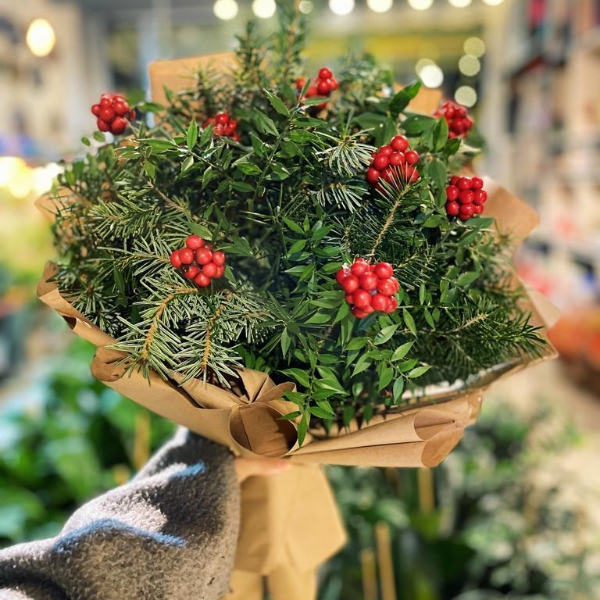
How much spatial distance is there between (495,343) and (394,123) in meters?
0.22

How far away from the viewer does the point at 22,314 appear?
3.88 m

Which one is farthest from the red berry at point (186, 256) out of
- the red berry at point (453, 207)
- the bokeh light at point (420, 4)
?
the bokeh light at point (420, 4)

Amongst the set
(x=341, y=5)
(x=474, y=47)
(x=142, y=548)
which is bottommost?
(x=142, y=548)

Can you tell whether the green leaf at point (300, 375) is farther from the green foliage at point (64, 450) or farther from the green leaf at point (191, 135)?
the green foliage at point (64, 450)

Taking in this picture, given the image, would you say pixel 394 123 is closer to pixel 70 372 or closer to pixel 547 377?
pixel 70 372

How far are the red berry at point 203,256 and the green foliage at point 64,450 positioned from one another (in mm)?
964

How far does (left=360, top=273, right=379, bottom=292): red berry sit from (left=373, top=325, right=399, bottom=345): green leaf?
6 centimetres

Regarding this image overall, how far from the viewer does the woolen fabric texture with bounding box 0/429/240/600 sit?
0.48 metres

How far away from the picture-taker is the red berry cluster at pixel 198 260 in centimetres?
44

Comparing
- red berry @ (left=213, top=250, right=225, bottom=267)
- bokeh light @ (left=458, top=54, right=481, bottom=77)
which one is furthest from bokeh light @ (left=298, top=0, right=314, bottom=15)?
bokeh light @ (left=458, top=54, right=481, bottom=77)

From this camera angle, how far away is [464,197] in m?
0.50

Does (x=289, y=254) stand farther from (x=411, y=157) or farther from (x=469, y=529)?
(x=469, y=529)

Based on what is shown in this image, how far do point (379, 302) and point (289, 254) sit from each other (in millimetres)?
91

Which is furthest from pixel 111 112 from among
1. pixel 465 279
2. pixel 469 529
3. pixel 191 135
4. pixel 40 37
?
pixel 40 37
